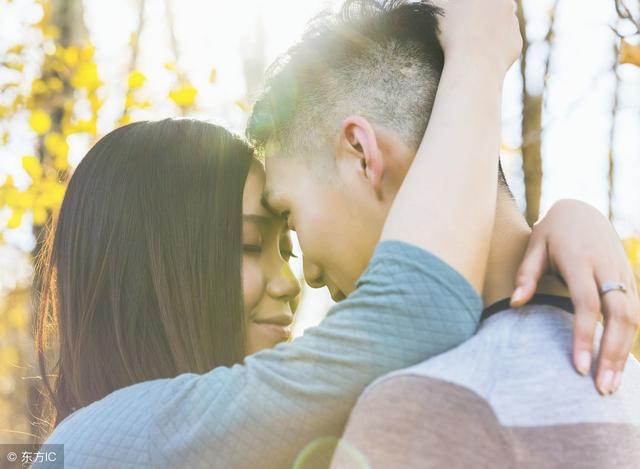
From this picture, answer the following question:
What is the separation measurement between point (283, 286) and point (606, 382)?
1.08m

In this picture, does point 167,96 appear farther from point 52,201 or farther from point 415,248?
point 415,248

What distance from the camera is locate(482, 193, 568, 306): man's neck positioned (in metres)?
1.37

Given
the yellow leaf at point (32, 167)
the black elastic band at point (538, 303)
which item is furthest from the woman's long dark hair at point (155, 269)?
the yellow leaf at point (32, 167)

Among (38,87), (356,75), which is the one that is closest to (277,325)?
(356,75)

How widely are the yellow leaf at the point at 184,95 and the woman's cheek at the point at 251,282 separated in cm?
285

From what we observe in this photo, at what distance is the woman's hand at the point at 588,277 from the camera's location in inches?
47.4

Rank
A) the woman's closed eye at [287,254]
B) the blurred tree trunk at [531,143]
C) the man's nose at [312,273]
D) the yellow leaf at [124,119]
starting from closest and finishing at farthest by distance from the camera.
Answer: the man's nose at [312,273]
the woman's closed eye at [287,254]
the blurred tree trunk at [531,143]
the yellow leaf at [124,119]

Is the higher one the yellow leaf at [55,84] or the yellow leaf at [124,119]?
the yellow leaf at [55,84]

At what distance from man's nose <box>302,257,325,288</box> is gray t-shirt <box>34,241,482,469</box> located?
20.9 inches

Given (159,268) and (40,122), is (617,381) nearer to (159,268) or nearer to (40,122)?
(159,268)

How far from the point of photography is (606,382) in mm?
1196

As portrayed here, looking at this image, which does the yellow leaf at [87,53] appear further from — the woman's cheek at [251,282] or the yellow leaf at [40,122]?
the woman's cheek at [251,282]

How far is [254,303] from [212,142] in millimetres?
503

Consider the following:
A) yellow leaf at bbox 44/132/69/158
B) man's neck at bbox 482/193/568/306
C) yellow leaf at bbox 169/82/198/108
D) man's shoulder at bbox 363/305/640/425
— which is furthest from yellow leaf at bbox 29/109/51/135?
man's shoulder at bbox 363/305/640/425
